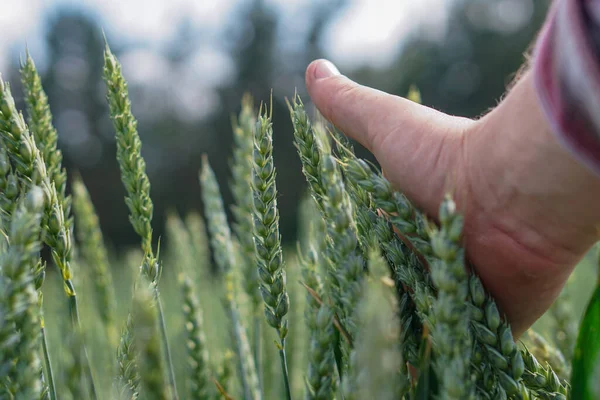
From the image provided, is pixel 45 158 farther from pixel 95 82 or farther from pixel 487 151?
pixel 95 82

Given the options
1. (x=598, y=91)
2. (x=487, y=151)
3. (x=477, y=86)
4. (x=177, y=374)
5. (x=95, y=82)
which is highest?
(x=598, y=91)

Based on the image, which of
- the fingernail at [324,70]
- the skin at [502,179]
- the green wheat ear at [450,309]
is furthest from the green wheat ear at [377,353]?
the fingernail at [324,70]

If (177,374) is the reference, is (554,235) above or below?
above

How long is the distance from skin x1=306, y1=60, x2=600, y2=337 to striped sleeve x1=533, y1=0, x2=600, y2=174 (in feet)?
0.08

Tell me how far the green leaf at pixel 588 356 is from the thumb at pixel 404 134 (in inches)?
8.0

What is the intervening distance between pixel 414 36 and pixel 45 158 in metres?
15.1

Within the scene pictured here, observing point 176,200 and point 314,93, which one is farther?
point 176,200

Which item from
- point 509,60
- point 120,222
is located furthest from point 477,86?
point 120,222

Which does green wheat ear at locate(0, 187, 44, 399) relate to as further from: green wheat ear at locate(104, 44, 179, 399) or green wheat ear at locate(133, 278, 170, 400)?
green wheat ear at locate(104, 44, 179, 399)

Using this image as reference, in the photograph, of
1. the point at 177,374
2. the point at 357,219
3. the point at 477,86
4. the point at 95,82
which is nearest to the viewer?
the point at 357,219

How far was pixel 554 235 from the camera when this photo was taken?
0.63 m

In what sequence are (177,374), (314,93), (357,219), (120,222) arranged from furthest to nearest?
(120,222) < (177,374) < (314,93) < (357,219)

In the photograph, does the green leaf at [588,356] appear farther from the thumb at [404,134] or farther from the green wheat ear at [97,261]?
the green wheat ear at [97,261]

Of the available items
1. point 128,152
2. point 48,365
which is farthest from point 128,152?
point 48,365
